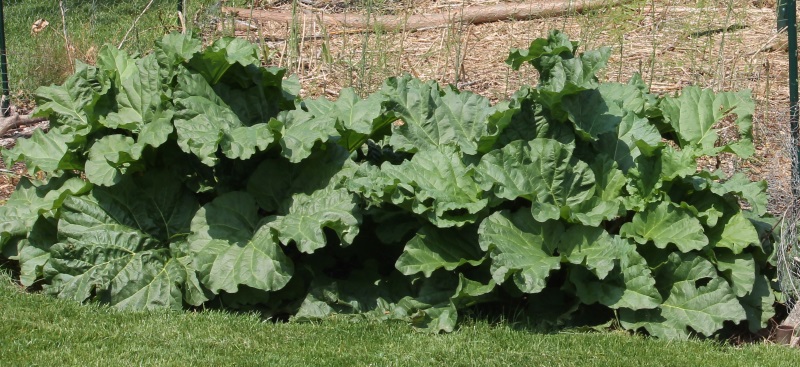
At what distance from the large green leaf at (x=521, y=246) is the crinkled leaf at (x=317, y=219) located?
2.09ft

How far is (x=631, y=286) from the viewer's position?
15.8ft

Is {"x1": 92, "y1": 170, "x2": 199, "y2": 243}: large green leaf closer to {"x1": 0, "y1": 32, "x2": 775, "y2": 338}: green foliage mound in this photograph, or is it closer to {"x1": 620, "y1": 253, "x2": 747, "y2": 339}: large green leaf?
{"x1": 0, "y1": 32, "x2": 775, "y2": 338}: green foliage mound

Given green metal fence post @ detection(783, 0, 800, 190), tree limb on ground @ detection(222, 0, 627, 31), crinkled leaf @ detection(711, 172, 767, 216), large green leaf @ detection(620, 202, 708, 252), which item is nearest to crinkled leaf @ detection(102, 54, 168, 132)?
large green leaf @ detection(620, 202, 708, 252)

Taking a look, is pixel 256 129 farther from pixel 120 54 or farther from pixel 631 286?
pixel 631 286

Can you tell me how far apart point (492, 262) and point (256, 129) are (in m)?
1.33

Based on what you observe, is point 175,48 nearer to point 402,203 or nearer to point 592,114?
point 402,203

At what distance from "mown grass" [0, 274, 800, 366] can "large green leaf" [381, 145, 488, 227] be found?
0.54m

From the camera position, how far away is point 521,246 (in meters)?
4.84

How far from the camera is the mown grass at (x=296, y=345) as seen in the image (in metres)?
4.38

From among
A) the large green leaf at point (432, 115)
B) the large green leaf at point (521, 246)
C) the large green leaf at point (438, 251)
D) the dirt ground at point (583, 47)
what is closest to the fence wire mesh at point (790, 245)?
the dirt ground at point (583, 47)

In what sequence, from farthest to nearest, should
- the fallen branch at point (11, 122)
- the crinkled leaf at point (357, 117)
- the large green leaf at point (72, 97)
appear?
the fallen branch at point (11, 122)
the large green leaf at point (72, 97)
the crinkled leaf at point (357, 117)

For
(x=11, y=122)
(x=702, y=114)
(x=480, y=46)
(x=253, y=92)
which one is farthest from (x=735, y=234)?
(x=11, y=122)

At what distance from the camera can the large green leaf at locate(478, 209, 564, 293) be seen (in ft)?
15.3

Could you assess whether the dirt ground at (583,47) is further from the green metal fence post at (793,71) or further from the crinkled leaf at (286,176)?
the crinkled leaf at (286,176)
